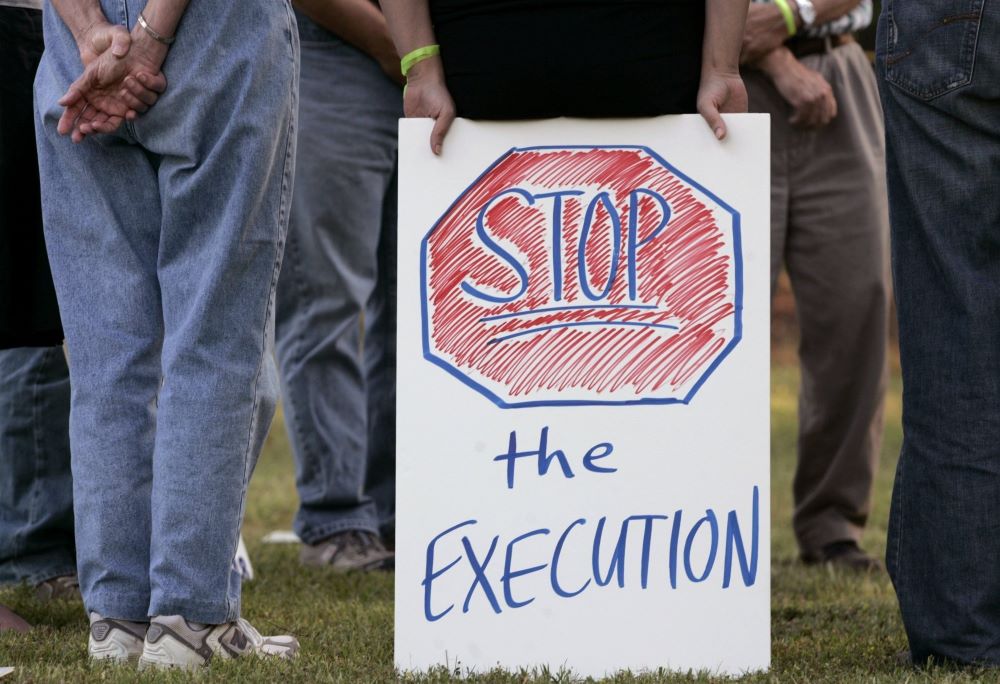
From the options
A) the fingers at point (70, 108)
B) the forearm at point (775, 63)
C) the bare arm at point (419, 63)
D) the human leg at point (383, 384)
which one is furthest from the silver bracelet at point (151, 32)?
the forearm at point (775, 63)

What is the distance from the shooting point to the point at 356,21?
154 inches

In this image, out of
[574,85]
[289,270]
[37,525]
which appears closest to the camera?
[574,85]

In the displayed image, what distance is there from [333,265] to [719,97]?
172cm

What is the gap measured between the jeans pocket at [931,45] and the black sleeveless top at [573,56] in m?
0.36

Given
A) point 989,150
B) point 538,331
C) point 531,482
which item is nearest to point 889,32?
point 989,150

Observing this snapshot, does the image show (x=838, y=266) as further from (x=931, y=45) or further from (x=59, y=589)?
(x=59, y=589)

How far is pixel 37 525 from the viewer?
3.56 meters

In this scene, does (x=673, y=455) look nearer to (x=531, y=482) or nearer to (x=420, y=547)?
(x=531, y=482)

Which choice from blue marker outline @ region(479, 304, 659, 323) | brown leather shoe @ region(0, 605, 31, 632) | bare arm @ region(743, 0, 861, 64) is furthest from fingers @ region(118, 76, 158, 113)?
bare arm @ region(743, 0, 861, 64)

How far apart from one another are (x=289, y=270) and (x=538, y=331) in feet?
5.35

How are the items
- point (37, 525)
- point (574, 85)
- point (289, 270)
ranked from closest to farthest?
point (574, 85) → point (37, 525) → point (289, 270)

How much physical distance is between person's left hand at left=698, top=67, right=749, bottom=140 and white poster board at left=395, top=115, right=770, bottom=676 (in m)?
0.04

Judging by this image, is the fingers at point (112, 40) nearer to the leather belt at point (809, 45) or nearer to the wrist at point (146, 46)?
the wrist at point (146, 46)

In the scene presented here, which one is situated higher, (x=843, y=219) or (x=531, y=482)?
(x=843, y=219)
